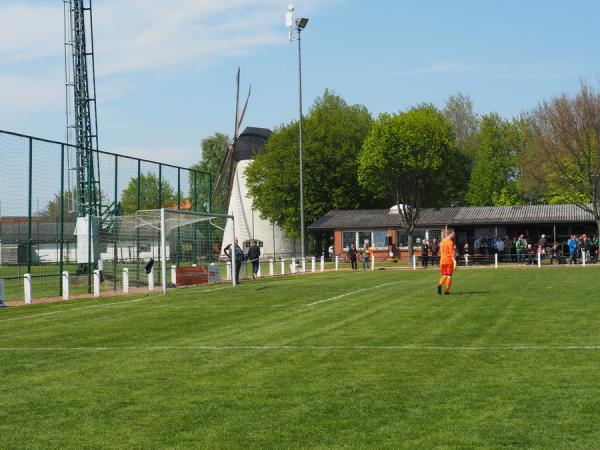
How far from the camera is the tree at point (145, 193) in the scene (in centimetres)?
3869

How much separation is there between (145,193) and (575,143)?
107ft

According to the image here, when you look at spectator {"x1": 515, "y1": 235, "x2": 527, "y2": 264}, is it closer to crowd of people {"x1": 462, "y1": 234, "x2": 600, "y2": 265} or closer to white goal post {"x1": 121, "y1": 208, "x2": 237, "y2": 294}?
crowd of people {"x1": 462, "y1": 234, "x2": 600, "y2": 265}

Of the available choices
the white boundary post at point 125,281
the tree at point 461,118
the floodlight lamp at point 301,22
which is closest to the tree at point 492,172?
the tree at point 461,118

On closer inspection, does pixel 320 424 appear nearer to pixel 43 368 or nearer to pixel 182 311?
pixel 43 368

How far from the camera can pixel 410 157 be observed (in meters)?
71.6

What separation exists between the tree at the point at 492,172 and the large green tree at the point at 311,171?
14230 millimetres

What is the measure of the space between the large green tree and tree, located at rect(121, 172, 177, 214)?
40.8m

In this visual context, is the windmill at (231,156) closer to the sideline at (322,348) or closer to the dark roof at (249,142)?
the dark roof at (249,142)

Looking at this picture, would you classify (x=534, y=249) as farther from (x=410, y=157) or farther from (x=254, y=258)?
(x=254, y=258)

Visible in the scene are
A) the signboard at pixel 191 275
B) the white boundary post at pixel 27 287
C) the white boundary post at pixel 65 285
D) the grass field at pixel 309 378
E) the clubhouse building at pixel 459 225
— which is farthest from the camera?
the clubhouse building at pixel 459 225

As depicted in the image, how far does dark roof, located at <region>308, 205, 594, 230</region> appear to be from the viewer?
→ 212 ft

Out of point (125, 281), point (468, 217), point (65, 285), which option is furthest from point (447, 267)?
point (468, 217)

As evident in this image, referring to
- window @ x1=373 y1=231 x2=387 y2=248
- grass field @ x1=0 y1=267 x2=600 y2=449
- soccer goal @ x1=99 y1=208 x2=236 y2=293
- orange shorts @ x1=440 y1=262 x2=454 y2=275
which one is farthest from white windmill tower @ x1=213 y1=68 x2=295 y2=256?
grass field @ x1=0 y1=267 x2=600 y2=449

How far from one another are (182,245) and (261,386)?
97.9 ft
